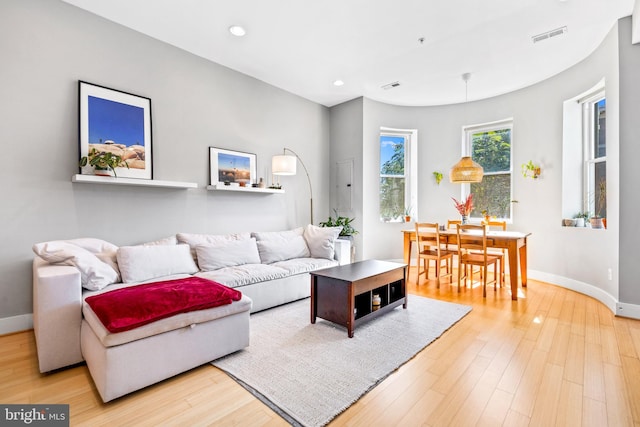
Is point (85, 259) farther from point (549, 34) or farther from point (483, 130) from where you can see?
point (483, 130)

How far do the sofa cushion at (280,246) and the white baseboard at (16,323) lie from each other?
220cm

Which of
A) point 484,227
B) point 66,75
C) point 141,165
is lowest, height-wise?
point 484,227

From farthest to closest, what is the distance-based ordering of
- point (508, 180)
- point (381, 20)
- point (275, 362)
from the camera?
point (508, 180) → point (381, 20) → point (275, 362)

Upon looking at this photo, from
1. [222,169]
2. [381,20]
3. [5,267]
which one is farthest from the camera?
[222,169]

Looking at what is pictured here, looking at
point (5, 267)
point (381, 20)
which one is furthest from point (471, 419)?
point (5, 267)

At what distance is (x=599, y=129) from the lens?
13.3 ft

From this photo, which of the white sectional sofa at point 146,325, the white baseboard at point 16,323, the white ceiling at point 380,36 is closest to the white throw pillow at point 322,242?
the white sectional sofa at point 146,325

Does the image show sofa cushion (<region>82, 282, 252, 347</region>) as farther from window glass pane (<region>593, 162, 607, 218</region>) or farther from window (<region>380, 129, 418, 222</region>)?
window glass pane (<region>593, 162, 607, 218</region>)

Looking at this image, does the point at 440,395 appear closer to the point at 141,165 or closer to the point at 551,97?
the point at 141,165

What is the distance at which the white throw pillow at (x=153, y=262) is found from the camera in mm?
2698

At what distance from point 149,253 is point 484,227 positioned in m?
3.71

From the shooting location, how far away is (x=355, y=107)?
17.6 ft

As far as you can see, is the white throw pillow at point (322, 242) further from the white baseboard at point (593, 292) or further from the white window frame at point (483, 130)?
the white baseboard at point (593, 292)

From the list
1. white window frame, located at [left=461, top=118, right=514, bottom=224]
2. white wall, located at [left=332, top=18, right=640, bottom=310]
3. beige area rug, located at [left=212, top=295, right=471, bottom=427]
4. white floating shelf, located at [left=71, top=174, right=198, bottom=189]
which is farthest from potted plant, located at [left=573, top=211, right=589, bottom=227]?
white floating shelf, located at [left=71, top=174, right=198, bottom=189]
